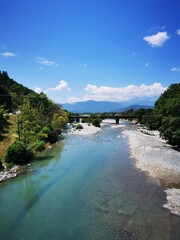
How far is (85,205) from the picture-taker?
88.5 ft

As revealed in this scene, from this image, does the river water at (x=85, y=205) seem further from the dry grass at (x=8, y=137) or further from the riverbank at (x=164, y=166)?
the dry grass at (x=8, y=137)

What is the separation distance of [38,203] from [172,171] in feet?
65.7

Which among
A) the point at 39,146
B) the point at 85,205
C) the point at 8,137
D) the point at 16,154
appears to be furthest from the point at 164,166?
the point at 8,137

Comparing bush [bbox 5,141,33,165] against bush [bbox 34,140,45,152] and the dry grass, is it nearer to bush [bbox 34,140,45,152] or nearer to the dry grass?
the dry grass

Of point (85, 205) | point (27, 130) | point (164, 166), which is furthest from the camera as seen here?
point (27, 130)

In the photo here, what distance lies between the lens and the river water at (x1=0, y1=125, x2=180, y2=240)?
21.5 metres

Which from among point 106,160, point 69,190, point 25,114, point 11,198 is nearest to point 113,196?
point 69,190

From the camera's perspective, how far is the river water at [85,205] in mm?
21469

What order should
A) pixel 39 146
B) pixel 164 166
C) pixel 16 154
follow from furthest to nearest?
pixel 39 146
pixel 16 154
pixel 164 166

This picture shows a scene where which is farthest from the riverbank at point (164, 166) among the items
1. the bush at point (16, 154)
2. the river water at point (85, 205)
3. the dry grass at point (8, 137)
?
the dry grass at point (8, 137)

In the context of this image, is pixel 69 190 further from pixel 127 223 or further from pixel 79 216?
pixel 127 223

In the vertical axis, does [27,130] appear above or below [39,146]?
above

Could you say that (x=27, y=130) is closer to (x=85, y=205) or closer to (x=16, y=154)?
(x=16, y=154)

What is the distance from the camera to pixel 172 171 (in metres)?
37.4
